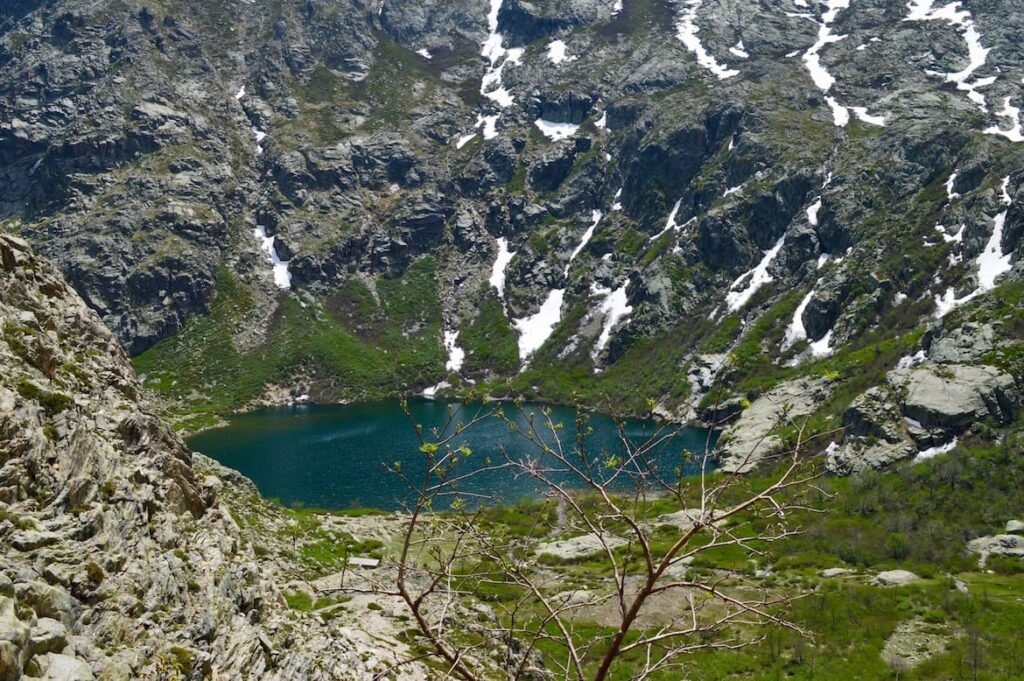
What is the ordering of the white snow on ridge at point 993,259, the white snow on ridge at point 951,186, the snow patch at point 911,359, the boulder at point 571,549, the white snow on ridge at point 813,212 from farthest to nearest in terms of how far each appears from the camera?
the white snow on ridge at point 813,212 < the white snow on ridge at point 951,186 < the white snow on ridge at point 993,259 < the snow patch at point 911,359 < the boulder at point 571,549

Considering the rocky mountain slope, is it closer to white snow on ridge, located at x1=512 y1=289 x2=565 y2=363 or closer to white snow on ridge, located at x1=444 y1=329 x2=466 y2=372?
white snow on ridge, located at x1=512 y1=289 x2=565 y2=363

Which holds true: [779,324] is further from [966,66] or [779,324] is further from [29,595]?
[29,595]

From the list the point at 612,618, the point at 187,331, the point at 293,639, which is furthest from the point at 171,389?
the point at 293,639

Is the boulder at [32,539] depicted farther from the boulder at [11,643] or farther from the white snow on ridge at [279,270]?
the white snow on ridge at [279,270]

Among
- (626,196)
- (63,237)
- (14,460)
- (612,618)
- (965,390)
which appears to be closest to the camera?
(14,460)

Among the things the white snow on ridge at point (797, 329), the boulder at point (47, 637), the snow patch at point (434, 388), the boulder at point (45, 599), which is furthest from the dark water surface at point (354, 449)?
the boulder at point (47, 637)

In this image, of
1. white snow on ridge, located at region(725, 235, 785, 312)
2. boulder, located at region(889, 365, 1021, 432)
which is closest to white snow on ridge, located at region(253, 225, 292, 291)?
white snow on ridge, located at region(725, 235, 785, 312)
